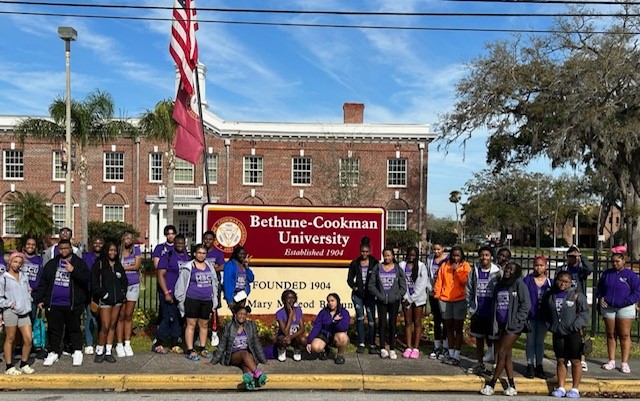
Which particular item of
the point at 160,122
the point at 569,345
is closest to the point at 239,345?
the point at 569,345

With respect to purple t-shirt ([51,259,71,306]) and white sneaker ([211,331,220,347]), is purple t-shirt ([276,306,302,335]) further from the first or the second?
purple t-shirt ([51,259,71,306])

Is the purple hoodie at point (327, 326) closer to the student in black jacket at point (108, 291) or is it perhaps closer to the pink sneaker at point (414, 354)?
the pink sneaker at point (414, 354)

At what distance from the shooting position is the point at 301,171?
38.1 meters

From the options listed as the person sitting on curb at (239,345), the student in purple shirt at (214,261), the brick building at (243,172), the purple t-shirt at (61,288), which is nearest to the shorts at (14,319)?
the purple t-shirt at (61,288)

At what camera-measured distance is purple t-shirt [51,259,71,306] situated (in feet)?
25.8

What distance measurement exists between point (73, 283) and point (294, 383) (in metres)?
3.41

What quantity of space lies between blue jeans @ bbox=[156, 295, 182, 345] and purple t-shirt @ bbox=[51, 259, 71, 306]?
4.72ft

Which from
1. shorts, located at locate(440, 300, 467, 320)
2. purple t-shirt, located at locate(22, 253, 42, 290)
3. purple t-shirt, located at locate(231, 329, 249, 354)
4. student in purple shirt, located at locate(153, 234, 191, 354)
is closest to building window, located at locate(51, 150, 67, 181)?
purple t-shirt, located at locate(22, 253, 42, 290)

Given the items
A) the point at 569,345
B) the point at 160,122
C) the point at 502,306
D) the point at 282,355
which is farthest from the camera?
the point at 160,122

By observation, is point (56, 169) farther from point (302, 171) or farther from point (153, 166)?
point (302, 171)

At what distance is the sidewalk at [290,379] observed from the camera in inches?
289

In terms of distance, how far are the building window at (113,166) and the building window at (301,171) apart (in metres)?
11.1

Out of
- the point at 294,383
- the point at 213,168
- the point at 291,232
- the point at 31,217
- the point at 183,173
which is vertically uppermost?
the point at 213,168

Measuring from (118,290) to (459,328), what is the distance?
5.00 meters
